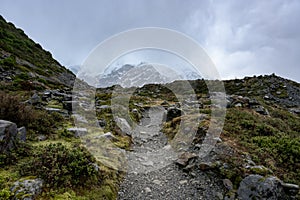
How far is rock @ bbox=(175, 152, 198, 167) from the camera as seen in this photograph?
829 cm

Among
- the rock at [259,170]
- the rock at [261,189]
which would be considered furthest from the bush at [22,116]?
the rock at [259,170]

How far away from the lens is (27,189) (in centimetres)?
484

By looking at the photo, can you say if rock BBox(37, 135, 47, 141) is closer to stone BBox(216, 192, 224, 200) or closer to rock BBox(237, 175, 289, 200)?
stone BBox(216, 192, 224, 200)

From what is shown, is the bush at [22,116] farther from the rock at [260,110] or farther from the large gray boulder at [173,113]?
the rock at [260,110]

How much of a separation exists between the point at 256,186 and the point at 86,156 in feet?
16.6

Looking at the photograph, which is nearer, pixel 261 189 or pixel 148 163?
pixel 261 189

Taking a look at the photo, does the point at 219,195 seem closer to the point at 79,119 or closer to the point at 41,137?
the point at 41,137

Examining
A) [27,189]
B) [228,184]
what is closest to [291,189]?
[228,184]

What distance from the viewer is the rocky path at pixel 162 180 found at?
21.5 feet

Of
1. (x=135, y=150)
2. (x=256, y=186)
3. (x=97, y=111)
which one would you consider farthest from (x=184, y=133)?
(x=97, y=111)

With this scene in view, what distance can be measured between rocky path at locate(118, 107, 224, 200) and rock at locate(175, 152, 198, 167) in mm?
217

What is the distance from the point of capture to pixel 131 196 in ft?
20.9

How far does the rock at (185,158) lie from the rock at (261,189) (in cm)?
218

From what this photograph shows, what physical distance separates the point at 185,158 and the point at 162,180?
1.54m
